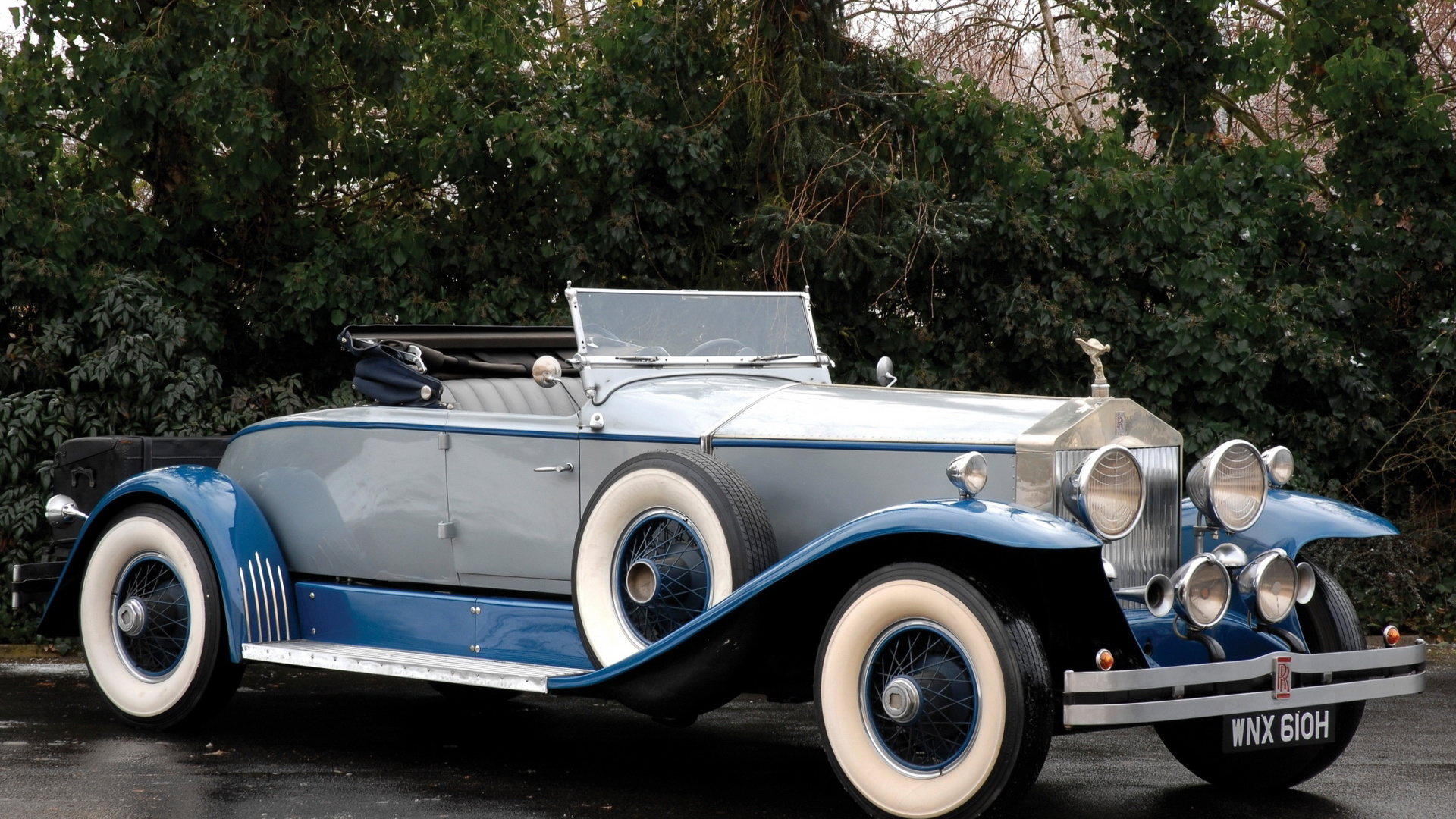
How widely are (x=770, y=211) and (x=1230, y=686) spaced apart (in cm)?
584

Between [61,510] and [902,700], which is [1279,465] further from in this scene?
[61,510]

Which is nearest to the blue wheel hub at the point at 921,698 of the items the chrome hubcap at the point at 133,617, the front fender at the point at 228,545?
the front fender at the point at 228,545

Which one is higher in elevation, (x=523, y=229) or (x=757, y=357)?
(x=523, y=229)

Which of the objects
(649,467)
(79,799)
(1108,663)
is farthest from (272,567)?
(1108,663)

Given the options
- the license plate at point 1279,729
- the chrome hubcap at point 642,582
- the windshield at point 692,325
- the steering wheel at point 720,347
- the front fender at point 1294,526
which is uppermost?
the windshield at point 692,325

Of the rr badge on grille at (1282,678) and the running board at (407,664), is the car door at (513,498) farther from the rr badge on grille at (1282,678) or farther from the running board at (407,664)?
the rr badge on grille at (1282,678)

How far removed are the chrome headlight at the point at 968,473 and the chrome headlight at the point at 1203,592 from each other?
0.63 metres

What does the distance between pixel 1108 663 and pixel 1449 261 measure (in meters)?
6.96

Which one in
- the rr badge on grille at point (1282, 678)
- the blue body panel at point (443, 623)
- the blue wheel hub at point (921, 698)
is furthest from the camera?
the blue body panel at point (443, 623)

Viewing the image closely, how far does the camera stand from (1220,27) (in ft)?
34.0

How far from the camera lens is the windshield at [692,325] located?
17.6ft

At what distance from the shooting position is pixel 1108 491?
4.15m

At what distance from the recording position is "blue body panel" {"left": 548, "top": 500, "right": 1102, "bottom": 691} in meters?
3.61

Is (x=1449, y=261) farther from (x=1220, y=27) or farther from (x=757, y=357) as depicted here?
(x=757, y=357)
